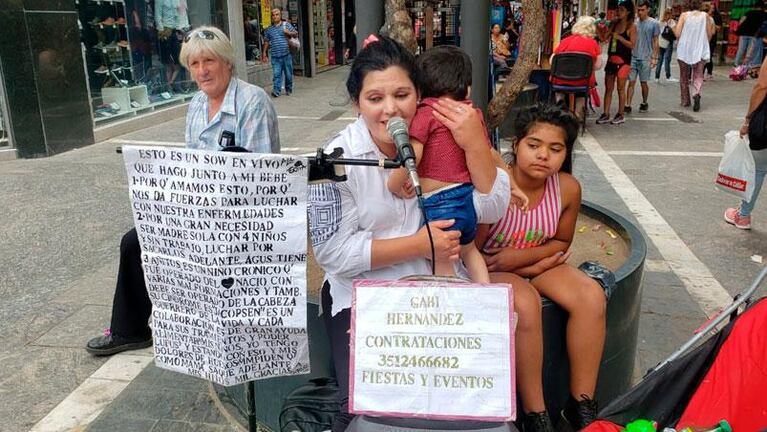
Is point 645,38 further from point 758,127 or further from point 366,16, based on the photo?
point 366,16

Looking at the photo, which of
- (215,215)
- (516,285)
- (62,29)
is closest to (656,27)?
(62,29)

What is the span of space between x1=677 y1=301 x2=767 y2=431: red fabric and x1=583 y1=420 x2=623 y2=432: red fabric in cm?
21

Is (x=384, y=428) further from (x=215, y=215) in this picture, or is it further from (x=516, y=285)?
(x=516, y=285)

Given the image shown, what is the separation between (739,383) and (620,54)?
931cm

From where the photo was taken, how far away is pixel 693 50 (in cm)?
1150

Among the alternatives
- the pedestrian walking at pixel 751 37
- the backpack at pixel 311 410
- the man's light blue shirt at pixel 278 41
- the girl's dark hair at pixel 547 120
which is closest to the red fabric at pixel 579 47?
the man's light blue shirt at pixel 278 41

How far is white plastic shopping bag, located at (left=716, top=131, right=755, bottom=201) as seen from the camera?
5.09 m

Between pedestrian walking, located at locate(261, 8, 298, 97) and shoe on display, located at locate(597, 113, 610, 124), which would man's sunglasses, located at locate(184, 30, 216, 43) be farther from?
pedestrian walking, located at locate(261, 8, 298, 97)

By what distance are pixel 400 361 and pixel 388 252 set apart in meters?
0.47

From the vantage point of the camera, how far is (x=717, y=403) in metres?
2.14

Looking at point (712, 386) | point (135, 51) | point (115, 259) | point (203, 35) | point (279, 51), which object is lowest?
point (115, 259)

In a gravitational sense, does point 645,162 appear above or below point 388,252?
below

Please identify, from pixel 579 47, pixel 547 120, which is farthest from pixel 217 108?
pixel 579 47

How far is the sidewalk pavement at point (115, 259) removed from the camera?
10.4 feet
